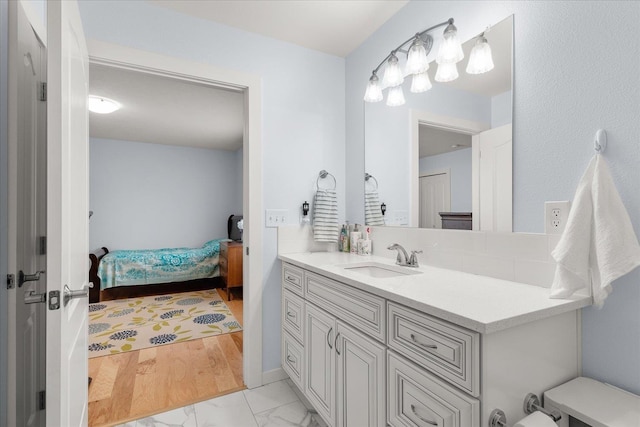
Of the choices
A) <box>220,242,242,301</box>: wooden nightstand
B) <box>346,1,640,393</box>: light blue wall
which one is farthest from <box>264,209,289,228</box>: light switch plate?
<box>220,242,242,301</box>: wooden nightstand

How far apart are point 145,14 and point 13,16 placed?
36.6 inches

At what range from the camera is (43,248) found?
1325 mm

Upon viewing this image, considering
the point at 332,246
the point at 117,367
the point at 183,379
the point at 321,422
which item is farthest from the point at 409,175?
the point at 117,367

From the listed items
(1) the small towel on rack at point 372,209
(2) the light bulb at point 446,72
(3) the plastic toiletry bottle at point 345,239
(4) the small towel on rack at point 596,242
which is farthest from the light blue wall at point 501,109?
(3) the plastic toiletry bottle at point 345,239

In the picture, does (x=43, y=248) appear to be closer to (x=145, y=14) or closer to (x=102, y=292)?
(x=145, y=14)

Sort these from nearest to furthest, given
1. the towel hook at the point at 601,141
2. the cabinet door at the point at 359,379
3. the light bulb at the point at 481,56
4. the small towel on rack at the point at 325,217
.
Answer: the towel hook at the point at 601,141, the cabinet door at the point at 359,379, the light bulb at the point at 481,56, the small towel on rack at the point at 325,217

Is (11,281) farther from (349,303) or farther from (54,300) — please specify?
(349,303)

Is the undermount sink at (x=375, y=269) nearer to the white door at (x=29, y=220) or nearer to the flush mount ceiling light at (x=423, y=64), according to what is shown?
the flush mount ceiling light at (x=423, y=64)

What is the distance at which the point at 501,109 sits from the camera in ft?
4.45

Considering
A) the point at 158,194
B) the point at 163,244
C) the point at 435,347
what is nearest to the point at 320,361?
the point at 435,347

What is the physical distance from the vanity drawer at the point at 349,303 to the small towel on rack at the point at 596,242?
59cm

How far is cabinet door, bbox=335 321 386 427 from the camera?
1157 millimetres

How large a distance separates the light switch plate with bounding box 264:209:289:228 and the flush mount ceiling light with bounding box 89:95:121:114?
2.55 meters

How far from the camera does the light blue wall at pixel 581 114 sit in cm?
98
